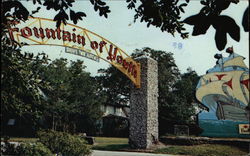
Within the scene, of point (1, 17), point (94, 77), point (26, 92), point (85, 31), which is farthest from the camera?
point (94, 77)

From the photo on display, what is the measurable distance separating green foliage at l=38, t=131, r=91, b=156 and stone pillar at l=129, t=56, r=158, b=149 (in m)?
7.85

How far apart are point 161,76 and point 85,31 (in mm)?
16881

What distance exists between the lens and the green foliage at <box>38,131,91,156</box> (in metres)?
6.45

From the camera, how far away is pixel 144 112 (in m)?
14.3

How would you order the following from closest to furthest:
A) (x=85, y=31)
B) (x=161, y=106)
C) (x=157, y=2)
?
(x=157, y=2) < (x=85, y=31) < (x=161, y=106)

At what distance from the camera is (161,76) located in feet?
93.7

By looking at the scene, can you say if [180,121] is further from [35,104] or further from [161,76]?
[35,104]

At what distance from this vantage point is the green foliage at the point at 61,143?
21.2ft

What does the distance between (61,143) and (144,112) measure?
326 inches

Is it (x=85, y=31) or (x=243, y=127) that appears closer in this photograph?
(x=85, y=31)

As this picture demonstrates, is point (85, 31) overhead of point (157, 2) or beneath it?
overhead

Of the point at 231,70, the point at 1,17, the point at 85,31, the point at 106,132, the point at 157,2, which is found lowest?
the point at 106,132

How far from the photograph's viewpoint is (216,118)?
17.9m

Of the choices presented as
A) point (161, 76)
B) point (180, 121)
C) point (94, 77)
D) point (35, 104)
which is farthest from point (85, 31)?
point (94, 77)
